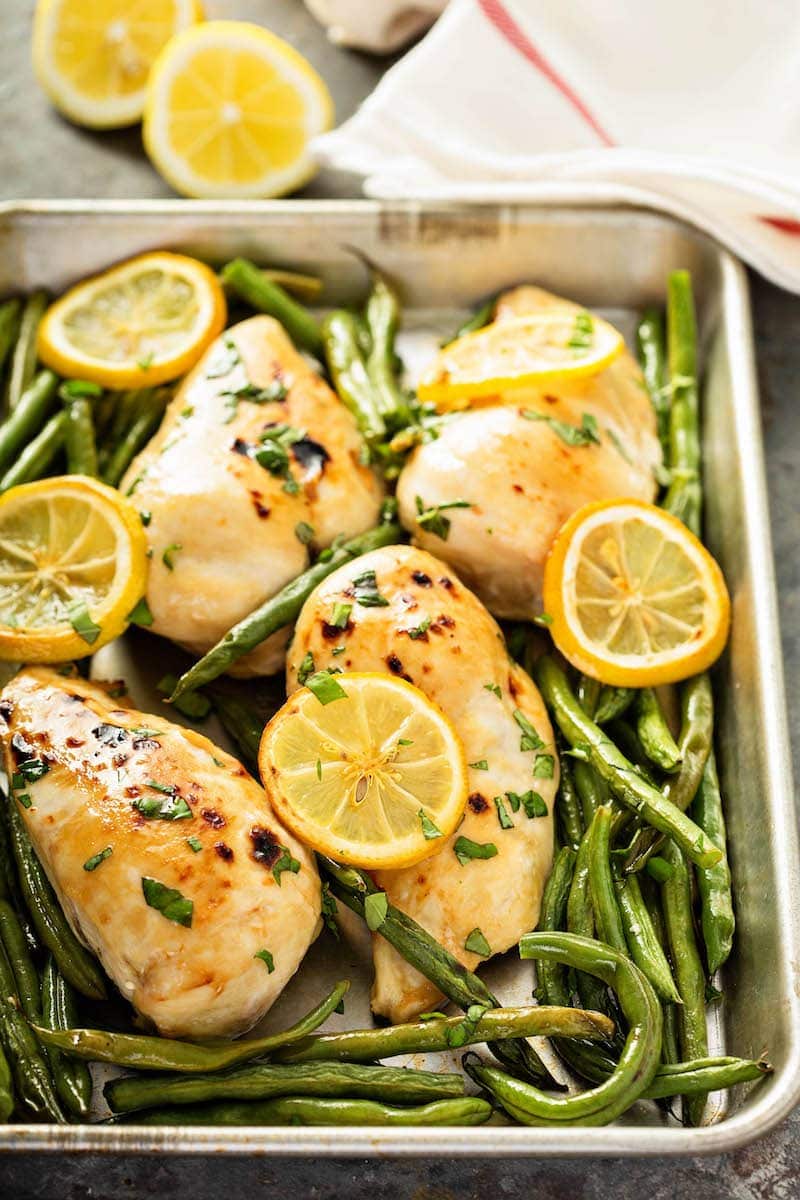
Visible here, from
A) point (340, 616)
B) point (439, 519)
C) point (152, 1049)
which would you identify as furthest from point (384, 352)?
point (152, 1049)

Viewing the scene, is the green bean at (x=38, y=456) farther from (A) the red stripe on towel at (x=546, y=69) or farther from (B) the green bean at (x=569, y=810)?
(A) the red stripe on towel at (x=546, y=69)

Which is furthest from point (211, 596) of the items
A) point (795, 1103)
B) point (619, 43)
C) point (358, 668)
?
point (619, 43)

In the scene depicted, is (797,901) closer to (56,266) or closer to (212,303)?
(212,303)

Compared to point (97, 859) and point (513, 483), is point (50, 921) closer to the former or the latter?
point (97, 859)

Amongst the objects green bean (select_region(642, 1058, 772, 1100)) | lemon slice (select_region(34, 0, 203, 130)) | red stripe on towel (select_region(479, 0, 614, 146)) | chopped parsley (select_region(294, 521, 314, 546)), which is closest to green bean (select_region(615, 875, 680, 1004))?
green bean (select_region(642, 1058, 772, 1100))

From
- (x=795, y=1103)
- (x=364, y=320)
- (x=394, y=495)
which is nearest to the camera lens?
(x=795, y=1103)

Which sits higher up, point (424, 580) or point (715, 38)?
point (715, 38)
